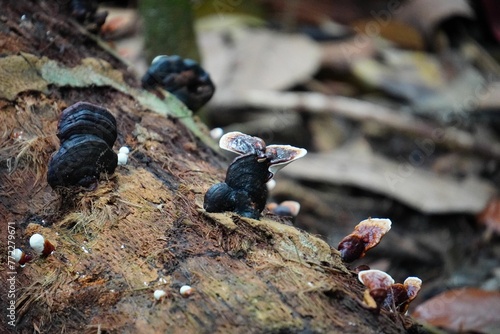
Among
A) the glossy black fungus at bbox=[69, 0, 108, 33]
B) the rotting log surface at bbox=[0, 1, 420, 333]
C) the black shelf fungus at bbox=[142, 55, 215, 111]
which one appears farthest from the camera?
the glossy black fungus at bbox=[69, 0, 108, 33]

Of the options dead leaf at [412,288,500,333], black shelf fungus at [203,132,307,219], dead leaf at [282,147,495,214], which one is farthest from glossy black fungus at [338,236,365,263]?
dead leaf at [282,147,495,214]

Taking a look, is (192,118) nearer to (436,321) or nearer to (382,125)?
(436,321)

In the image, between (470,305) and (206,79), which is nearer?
(206,79)

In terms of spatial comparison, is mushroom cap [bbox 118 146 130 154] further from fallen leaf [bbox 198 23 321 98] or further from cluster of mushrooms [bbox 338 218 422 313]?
fallen leaf [bbox 198 23 321 98]

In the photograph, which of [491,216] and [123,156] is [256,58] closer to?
[491,216]

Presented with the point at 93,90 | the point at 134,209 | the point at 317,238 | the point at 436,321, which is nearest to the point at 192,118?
the point at 93,90

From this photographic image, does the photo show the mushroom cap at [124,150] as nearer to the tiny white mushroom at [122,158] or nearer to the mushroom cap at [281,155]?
the tiny white mushroom at [122,158]
